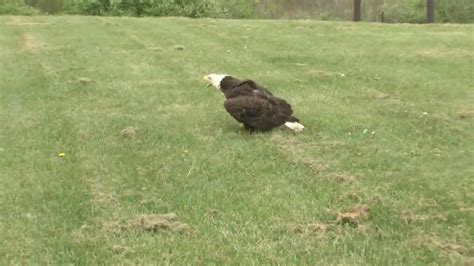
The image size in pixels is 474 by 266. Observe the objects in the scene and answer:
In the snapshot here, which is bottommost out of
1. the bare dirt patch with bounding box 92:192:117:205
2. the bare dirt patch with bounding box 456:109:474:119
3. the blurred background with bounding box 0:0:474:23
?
the bare dirt patch with bounding box 92:192:117:205

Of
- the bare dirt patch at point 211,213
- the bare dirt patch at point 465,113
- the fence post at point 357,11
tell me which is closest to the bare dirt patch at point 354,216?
the bare dirt patch at point 211,213

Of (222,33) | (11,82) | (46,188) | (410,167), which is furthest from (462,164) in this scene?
(222,33)

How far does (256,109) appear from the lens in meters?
6.51

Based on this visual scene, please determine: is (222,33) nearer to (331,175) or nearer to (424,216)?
(331,175)

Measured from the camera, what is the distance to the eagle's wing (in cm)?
651

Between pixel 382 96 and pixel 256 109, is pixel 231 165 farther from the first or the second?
pixel 382 96

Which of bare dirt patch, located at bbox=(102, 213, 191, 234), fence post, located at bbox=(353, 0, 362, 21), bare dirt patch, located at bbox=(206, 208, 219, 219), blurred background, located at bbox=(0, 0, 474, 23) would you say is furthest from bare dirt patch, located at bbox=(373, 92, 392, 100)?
blurred background, located at bbox=(0, 0, 474, 23)

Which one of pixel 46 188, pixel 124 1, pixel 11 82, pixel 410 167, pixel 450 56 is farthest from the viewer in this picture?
pixel 124 1

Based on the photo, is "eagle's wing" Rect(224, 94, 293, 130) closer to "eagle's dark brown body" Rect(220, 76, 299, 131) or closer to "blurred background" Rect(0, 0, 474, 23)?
"eagle's dark brown body" Rect(220, 76, 299, 131)

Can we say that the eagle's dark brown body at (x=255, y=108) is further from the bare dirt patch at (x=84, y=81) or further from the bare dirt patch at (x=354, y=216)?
the bare dirt patch at (x=84, y=81)

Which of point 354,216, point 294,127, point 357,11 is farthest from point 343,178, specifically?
point 357,11

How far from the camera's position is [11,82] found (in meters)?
9.99

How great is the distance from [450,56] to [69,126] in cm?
779

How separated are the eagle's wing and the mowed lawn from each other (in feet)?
0.53
